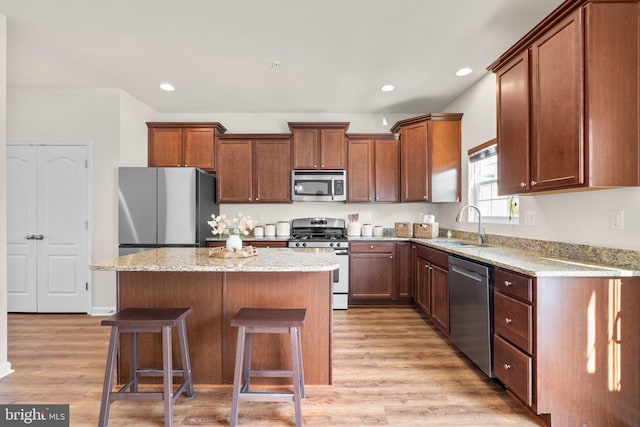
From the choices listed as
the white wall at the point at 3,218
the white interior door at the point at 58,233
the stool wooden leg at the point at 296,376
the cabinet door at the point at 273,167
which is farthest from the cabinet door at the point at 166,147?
the stool wooden leg at the point at 296,376

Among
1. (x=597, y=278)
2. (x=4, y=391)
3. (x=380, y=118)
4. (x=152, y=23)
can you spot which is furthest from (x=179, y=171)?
(x=597, y=278)

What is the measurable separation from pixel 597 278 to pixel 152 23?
11.4ft

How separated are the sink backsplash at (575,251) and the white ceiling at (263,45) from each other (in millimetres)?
1705

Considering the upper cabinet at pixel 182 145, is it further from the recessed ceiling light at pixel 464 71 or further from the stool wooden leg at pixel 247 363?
the recessed ceiling light at pixel 464 71

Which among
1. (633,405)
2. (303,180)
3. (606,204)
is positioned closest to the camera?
(633,405)

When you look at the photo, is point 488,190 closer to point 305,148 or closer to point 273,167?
point 305,148

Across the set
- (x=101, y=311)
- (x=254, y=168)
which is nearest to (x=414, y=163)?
(x=254, y=168)

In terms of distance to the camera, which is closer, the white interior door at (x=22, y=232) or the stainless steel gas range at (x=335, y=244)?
the white interior door at (x=22, y=232)

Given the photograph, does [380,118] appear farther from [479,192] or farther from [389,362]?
[389,362]

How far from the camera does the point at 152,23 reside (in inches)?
96.2

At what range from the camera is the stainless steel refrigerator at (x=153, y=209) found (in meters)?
3.65

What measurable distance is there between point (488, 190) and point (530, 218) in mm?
827

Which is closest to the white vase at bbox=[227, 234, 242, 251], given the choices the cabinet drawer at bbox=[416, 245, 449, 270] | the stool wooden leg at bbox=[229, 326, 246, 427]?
the stool wooden leg at bbox=[229, 326, 246, 427]

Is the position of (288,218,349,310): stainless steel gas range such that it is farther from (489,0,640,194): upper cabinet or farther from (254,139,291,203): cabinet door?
(489,0,640,194): upper cabinet
